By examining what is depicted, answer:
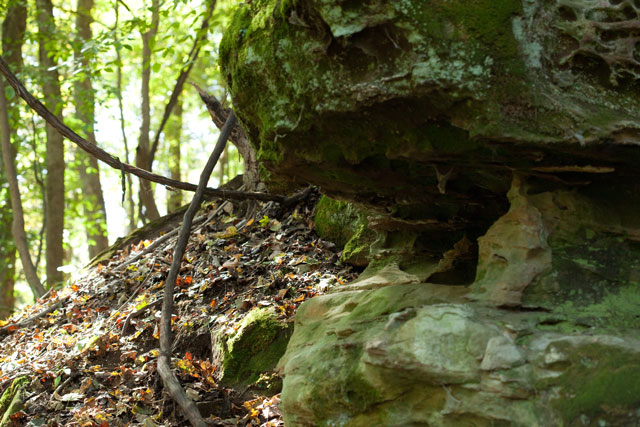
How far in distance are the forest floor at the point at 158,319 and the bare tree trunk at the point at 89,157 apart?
481 centimetres

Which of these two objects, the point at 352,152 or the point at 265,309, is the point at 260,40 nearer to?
the point at 352,152

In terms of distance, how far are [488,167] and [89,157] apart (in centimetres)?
1234

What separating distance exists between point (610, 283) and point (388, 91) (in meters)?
1.46

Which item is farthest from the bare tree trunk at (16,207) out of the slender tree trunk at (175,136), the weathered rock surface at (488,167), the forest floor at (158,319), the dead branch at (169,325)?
the slender tree trunk at (175,136)

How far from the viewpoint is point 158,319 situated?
16.6 feet

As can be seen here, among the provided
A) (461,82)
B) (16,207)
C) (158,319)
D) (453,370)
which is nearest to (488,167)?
(461,82)

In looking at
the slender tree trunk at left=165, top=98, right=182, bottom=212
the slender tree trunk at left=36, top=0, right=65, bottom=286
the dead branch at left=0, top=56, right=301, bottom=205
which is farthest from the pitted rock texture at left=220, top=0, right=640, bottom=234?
the slender tree trunk at left=165, top=98, right=182, bottom=212

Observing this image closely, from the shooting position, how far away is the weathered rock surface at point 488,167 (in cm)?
221

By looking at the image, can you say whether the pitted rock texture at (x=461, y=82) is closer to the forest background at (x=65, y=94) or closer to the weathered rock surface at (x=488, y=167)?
the weathered rock surface at (x=488, y=167)

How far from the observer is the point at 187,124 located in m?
24.2

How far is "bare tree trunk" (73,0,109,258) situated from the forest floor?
189 inches

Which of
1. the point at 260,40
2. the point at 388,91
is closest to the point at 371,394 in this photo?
the point at 388,91

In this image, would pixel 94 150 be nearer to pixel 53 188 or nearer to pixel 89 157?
pixel 53 188

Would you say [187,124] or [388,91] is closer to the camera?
[388,91]
